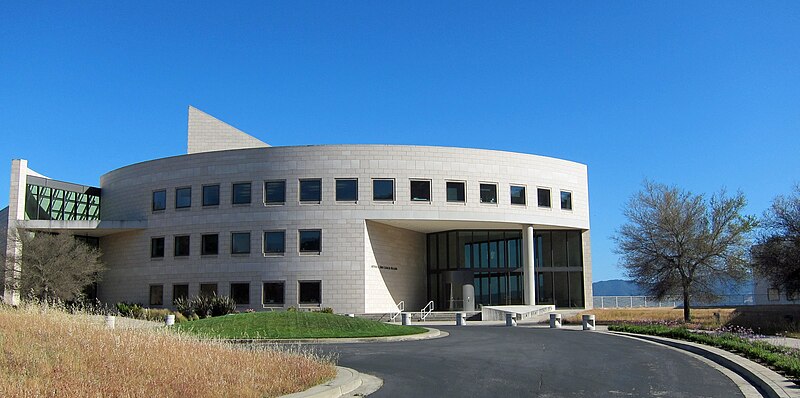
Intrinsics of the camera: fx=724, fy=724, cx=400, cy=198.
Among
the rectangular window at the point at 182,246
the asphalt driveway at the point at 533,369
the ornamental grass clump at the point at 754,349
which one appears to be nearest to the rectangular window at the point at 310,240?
the rectangular window at the point at 182,246

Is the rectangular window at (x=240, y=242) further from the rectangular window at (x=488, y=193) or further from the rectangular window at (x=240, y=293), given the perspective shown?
the rectangular window at (x=488, y=193)

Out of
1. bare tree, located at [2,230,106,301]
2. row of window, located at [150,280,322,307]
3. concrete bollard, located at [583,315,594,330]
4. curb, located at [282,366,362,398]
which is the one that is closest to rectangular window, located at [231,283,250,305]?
row of window, located at [150,280,322,307]

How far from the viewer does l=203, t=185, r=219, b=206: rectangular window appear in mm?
45375

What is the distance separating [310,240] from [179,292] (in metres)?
9.38

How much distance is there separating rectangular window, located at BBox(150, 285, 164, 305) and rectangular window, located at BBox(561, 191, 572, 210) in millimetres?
26989

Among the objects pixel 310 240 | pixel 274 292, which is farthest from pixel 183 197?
pixel 310 240

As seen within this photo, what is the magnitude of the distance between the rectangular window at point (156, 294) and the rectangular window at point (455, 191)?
63.1 feet

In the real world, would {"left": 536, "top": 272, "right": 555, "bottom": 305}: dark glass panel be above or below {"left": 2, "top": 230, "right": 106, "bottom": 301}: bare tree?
below

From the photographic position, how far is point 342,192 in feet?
144

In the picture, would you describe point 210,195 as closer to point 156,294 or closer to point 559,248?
point 156,294

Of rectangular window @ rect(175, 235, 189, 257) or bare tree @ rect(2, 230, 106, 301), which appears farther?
rectangular window @ rect(175, 235, 189, 257)

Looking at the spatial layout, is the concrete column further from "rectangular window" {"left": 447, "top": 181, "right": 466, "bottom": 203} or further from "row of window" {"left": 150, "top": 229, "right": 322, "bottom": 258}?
"row of window" {"left": 150, "top": 229, "right": 322, "bottom": 258}

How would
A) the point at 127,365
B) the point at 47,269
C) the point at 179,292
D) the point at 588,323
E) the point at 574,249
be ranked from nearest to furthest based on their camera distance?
the point at 127,365, the point at 588,323, the point at 47,269, the point at 179,292, the point at 574,249

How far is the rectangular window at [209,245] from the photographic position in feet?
147
